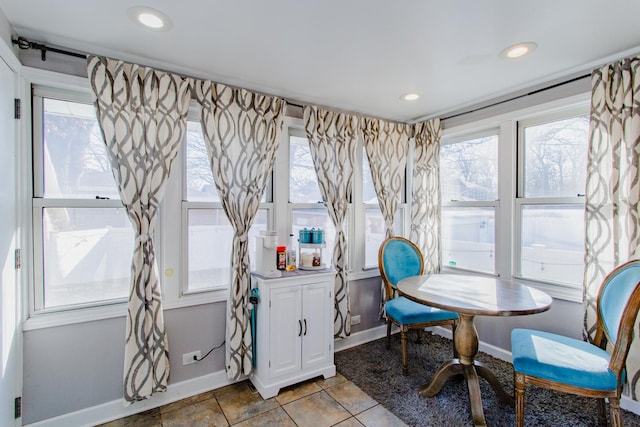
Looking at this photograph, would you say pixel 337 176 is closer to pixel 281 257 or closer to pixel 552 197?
pixel 281 257

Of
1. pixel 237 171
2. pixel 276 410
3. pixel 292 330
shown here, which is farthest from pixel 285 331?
pixel 237 171

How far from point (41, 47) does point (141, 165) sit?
0.85 meters

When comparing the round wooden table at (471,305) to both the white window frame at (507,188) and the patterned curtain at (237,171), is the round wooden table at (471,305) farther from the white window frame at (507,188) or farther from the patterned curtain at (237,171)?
the patterned curtain at (237,171)

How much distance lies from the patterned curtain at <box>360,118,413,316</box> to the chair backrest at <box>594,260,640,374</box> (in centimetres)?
166

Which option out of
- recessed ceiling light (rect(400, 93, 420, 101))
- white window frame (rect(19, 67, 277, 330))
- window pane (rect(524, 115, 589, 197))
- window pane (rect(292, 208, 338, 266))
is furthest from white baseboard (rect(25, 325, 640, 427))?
recessed ceiling light (rect(400, 93, 420, 101))

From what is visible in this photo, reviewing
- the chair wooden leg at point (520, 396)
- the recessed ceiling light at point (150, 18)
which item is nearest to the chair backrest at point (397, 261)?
the chair wooden leg at point (520, 396)

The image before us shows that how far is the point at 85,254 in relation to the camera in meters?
2.06

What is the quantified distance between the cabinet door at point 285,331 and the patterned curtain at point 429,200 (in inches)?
62.6

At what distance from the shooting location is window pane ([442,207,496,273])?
302 centimetres

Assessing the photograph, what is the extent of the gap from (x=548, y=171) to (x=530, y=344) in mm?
1452

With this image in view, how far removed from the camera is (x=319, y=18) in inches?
65.8

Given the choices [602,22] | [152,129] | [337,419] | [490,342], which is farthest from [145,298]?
[602,22]

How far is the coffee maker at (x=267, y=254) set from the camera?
2408 millimetres

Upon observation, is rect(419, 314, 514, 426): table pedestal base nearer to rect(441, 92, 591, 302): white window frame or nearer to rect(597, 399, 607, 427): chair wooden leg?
rect(597, 399, 607, 427): chair wooden leg
